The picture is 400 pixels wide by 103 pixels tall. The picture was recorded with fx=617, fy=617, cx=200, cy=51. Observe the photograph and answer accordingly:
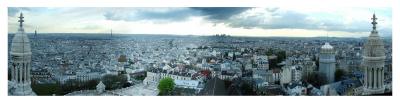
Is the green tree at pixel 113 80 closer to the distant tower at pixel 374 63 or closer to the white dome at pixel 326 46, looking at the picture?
the white dome at pixel 326 46

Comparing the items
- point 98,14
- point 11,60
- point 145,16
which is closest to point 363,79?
point 145,16

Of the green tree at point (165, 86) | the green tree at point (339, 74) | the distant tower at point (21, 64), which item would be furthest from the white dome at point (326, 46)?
the distant tower at point (21, 64)

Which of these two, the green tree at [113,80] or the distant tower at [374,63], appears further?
the green tree at [113,80]

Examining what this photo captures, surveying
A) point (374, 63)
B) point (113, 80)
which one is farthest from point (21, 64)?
point (374, 63)

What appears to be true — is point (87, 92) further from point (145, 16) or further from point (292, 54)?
point (292, 54)

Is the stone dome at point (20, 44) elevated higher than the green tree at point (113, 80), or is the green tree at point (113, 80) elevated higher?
the stone dome at point (20, 44)

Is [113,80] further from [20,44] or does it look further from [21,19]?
[21,19]

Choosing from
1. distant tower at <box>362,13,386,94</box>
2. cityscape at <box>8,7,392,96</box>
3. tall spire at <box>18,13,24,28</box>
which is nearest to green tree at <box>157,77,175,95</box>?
cityscape at <box>8,7,392,96</box>
